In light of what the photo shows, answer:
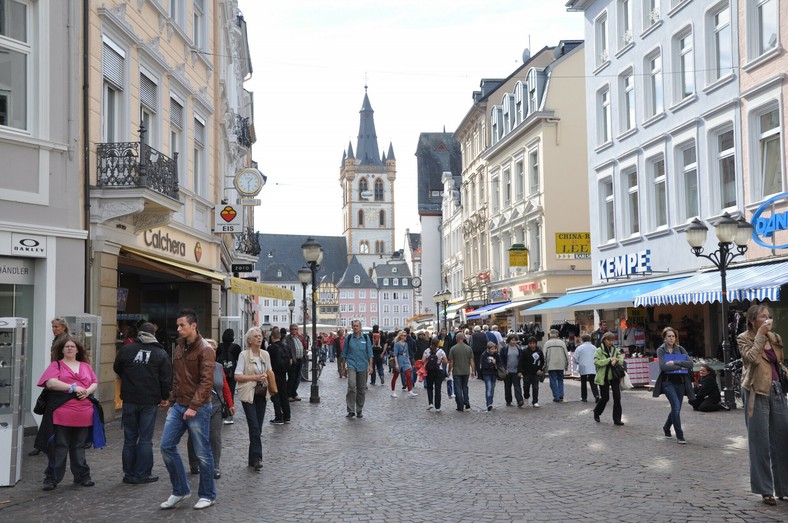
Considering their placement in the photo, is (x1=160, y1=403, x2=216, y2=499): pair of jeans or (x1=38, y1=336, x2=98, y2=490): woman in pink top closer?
(x1=160, y1=403, x2=216, y2=499): pair of jeans

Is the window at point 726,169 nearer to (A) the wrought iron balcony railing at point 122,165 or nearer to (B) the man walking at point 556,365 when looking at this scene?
(B) the man walking at point 556,365

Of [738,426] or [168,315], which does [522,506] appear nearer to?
[738,426]

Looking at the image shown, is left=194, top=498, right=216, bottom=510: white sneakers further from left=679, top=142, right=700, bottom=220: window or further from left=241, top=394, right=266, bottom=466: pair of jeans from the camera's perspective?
left=679, top=142, right=700, bottom=220: window

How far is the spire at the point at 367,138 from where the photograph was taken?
15400 centimetres

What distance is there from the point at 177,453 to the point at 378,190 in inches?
5989

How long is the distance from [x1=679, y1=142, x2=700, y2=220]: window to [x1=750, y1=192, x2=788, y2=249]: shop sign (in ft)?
12.8

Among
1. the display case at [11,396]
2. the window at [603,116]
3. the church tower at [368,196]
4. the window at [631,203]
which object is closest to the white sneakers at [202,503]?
the display case at [11,396]

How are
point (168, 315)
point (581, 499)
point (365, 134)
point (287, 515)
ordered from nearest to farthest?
1. point (287, 515)
2. point (581, 499)
3. point (168, 315)
4. point (365, 134)

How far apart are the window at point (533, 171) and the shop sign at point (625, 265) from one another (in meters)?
11.3

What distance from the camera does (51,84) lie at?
1459 centimetres

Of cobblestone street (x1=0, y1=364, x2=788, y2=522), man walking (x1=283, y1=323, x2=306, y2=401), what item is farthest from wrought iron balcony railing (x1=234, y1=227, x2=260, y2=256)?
cobblestone street (x1=0, y1=364, x2=788, y2=522)

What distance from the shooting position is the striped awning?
699 inches

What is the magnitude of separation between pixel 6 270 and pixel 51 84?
305 cm

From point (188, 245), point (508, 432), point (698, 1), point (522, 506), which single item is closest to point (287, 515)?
point (522, 506)
